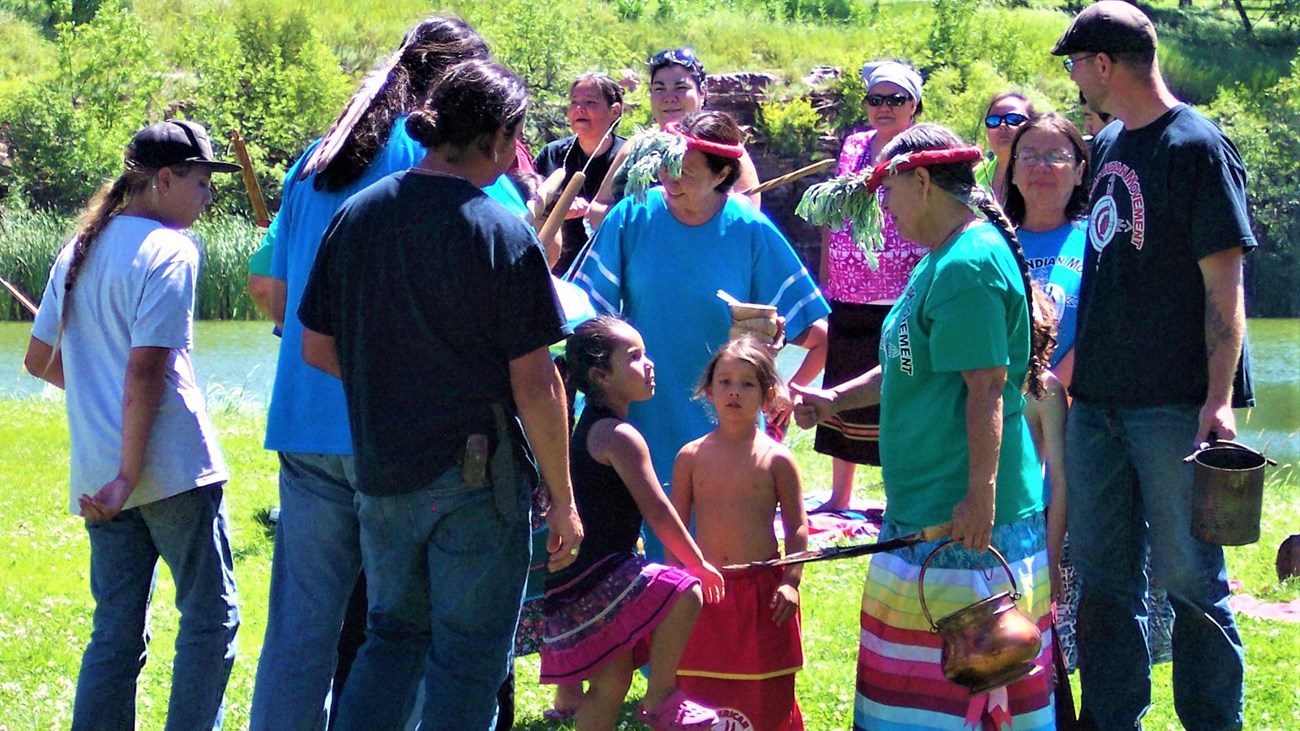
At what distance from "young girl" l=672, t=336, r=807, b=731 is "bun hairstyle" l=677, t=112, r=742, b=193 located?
65 cm

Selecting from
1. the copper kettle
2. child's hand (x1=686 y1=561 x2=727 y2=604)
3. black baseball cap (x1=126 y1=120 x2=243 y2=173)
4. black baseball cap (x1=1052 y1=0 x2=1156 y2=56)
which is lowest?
child's hand (x1=686 y1=561 x2=727 y2=604)

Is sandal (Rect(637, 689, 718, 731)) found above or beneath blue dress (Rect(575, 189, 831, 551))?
beneath

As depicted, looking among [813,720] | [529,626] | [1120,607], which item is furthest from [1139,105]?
[529,626]

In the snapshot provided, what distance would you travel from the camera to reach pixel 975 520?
3229 mm

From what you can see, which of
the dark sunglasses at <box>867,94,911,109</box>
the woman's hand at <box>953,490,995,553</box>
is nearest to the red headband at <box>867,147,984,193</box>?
the woman's hand at <box>953,490,995,553</box>

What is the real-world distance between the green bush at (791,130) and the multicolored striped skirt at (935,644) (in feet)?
112

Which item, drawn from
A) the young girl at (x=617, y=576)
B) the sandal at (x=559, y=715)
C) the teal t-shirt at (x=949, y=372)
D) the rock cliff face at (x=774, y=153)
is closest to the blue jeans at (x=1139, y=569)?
the teal t-shirt at (x=949, y=372)

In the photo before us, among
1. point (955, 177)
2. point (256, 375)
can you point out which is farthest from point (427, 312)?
point (256, 375)

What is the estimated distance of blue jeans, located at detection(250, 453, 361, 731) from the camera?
3371 millimetres

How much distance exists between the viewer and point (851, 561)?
6109mm

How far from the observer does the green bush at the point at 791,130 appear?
37.1 m

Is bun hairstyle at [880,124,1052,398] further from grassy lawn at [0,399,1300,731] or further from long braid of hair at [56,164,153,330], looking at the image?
long braid of hair at [56,164,153,330]

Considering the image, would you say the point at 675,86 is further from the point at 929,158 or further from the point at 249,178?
the point at 929,158

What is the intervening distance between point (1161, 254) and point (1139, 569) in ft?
2.73
